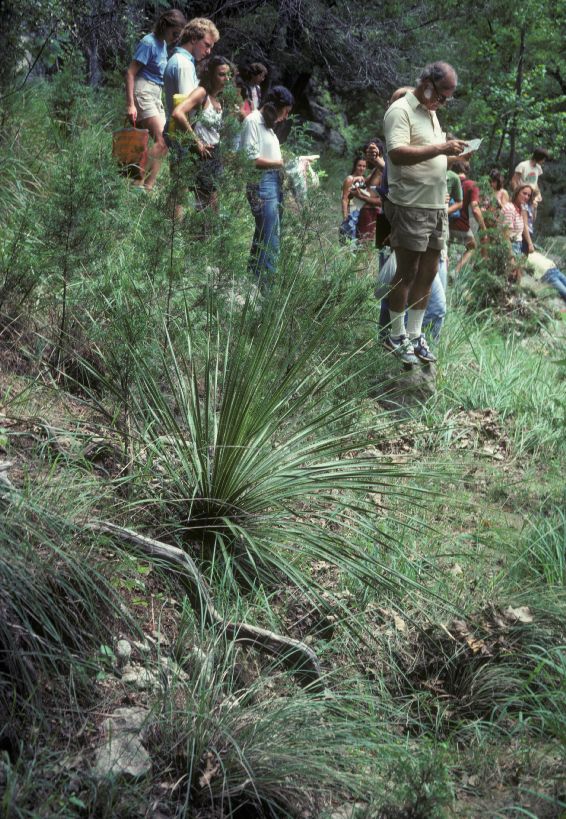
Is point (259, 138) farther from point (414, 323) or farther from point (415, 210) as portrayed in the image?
point (414, 323)

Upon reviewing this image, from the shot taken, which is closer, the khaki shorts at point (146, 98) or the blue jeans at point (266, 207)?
the blue jeans at point (266, 207)

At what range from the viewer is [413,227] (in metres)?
6.22

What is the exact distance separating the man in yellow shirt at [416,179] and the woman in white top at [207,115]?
108 centimetres

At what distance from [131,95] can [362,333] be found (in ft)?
12.8

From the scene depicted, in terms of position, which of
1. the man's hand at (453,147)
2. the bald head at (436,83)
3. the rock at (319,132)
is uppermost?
the bald head at (436,83)

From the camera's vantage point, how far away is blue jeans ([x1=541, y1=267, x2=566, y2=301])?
11398 millimetres

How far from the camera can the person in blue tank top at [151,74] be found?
808 cm

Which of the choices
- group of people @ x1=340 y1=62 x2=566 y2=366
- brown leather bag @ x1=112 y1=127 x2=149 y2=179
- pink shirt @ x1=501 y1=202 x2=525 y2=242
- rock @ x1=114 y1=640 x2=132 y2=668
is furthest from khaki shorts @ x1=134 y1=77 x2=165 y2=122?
rock @ x1=114 y1=640 x2=132 y2=668

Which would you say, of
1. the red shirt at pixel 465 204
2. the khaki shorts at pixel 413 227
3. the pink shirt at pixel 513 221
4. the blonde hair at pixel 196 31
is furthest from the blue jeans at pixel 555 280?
the blonde hair at pixel 196 31

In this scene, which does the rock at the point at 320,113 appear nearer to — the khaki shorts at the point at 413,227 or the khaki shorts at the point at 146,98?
the khaki shorts at the point at 146,98

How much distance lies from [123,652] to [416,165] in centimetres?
401

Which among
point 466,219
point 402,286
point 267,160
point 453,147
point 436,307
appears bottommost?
point 436,307

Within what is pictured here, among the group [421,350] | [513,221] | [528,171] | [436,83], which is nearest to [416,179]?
[436,83]

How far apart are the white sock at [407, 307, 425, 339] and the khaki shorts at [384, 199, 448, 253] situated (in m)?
0.48
